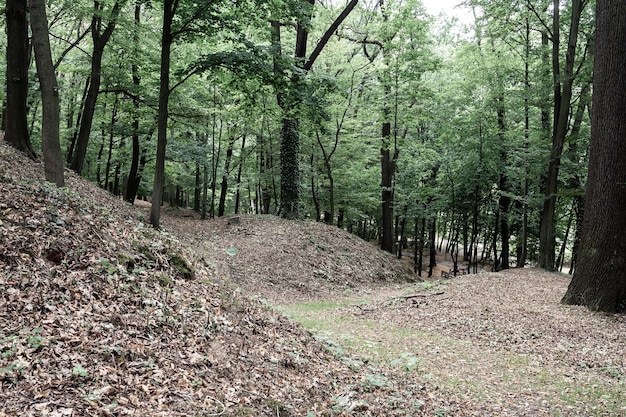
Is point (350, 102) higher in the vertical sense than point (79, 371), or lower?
higher

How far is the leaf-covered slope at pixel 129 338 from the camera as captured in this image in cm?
313

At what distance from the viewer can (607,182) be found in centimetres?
863

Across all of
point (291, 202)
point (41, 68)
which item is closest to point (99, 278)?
point (41, 68)

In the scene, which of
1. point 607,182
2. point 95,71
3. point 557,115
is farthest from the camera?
point 557,115

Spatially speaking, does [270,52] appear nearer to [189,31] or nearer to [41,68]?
[189,31]

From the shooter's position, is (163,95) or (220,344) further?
(163,95)

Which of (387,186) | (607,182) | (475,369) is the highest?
(387,186)

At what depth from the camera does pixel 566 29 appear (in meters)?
17.1

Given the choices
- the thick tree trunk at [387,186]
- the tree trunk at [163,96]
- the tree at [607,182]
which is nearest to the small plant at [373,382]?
the tree at [607,182]

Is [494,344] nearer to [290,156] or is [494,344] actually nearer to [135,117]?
[290,156]

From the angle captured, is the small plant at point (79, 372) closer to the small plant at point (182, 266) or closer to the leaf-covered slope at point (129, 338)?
the leaf-covered slope at point (129, 338)

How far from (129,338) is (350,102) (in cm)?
1644

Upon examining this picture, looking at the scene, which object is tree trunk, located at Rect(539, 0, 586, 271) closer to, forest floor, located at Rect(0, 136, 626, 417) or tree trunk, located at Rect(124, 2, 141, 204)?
forest floor, located at Rect(0, 136, 626, 417)

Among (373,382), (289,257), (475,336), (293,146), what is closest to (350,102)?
(293,146)
